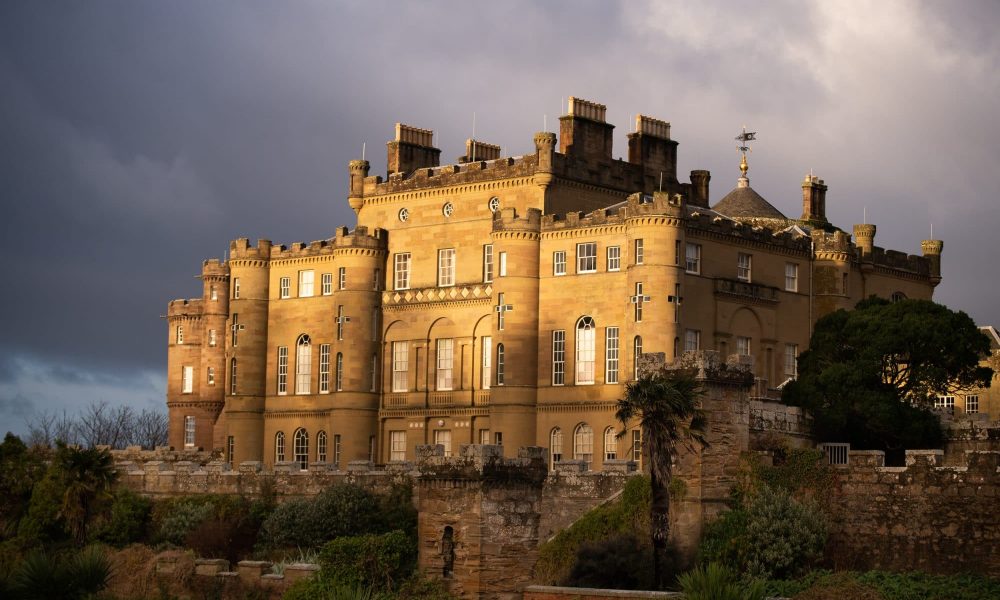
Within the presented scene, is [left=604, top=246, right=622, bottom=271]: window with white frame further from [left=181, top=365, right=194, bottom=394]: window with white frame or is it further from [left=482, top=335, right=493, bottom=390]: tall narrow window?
[left=181, top=365, right=194, bottom=394]: window with white frame

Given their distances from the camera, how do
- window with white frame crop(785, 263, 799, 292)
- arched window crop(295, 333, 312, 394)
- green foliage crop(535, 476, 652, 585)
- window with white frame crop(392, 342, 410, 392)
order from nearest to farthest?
1. green foliage crop(535, 476, 652, 585)
2. window with white frame crop(785, 263, 799, 292)
3. window with white frame crop(392, 342, 410, 392)
4. arched window crop(295, 333, 312, 394)

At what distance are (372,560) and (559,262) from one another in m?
26.2

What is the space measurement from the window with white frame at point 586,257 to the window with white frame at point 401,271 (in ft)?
33.3

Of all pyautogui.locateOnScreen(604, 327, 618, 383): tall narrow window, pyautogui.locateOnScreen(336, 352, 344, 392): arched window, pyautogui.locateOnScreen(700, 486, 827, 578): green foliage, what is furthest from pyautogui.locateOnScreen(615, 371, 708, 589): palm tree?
pyautogui.locateOnScreen(336, 352, 344, 392): arched window

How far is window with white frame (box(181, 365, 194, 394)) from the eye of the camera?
90.8 meters

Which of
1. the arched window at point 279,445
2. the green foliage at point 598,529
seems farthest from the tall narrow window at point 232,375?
the green foliage at point 598,529

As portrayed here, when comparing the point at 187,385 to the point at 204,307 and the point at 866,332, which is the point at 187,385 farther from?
the point at 866,332

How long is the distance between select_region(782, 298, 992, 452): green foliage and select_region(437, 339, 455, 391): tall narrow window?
1746 cm

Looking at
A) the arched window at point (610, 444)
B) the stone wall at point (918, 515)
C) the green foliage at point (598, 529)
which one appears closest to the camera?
the stone wall at point (918, 515)

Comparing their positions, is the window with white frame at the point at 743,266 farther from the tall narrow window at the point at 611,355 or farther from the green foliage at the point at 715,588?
the green foliage at the point at 715,588

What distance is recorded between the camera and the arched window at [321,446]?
78562 mm

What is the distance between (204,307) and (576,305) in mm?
26138

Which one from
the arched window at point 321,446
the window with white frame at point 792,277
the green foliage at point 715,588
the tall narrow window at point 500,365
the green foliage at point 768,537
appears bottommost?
the green foliage at point 715,588

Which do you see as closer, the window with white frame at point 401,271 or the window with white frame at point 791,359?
the window with white frame at point 791,359
